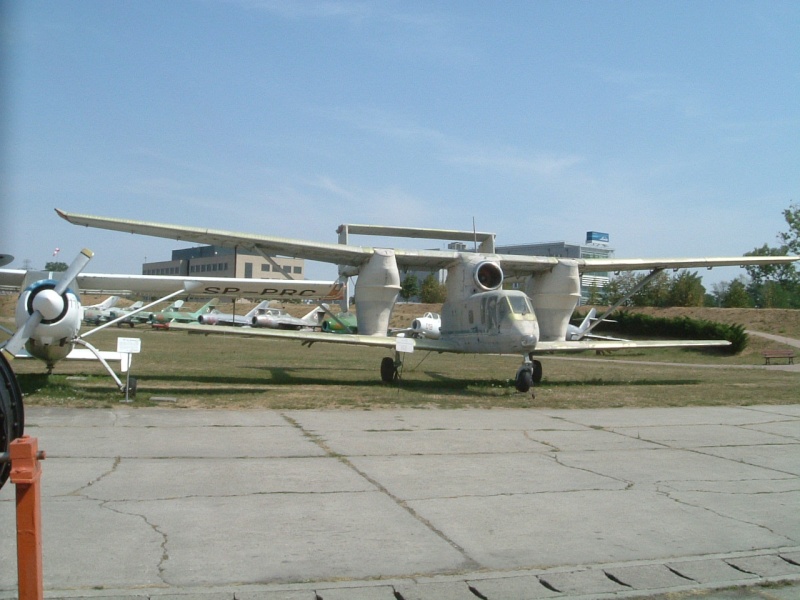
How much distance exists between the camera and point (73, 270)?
49.4 ft

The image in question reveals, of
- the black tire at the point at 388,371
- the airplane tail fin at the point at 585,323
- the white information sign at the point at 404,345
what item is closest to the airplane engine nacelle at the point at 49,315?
the white information sign at the point at 404,345

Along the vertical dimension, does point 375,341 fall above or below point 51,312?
below

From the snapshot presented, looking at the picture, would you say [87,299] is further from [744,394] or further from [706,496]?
[706,496]

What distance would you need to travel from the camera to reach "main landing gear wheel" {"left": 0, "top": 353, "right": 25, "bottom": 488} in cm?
332

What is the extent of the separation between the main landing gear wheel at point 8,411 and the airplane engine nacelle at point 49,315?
489 inches

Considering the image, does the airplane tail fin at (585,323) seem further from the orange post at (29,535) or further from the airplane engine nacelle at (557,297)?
the orange post at (29,535)

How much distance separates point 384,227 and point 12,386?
18.8 metres

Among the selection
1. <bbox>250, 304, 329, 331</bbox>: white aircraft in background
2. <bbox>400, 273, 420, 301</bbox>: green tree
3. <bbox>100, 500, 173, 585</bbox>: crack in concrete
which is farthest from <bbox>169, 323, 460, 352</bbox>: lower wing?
<bbox>250, 304, 329, 331</bbox>: white aircraft in background

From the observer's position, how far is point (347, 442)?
32.7 feet

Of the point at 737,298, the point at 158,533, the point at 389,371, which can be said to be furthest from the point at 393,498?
the point at 737,298

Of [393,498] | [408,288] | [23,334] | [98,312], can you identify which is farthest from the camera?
[408,288]

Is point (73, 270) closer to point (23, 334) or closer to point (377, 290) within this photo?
point (23, 334)

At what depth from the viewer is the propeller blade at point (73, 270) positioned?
15031 millimetres

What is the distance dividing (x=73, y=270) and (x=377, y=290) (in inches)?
310
